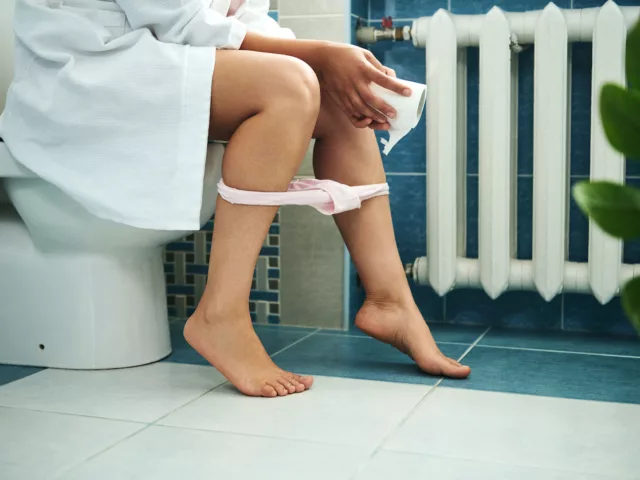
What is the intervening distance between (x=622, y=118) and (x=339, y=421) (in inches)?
31.0

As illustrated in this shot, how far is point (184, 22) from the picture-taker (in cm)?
118

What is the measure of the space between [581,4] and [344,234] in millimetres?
724

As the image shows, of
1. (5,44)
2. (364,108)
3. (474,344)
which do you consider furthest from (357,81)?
(5,44)

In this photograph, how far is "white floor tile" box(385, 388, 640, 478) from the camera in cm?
92

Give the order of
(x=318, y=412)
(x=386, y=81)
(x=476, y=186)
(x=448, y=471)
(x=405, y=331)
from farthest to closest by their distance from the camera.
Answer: (x=476, y=186), (x=405, y=331), (x=386, y=81), (x=318, y=412), (x=448, y=471)

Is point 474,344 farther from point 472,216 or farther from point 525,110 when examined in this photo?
point 525,110

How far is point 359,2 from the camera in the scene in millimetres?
1736

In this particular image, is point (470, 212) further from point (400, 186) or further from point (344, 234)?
point (344, 234)

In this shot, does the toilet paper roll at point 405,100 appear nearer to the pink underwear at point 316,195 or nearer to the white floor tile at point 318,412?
the pink underwear at point 316,195

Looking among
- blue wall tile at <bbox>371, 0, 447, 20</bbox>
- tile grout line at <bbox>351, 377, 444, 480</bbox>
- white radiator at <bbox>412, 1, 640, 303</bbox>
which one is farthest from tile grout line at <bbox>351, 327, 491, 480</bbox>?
blue wall tile at <bbox>371, 0, 447, 20</bbox>

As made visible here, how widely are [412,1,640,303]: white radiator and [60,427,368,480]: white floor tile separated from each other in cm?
76

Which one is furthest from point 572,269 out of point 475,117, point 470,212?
point 475,117

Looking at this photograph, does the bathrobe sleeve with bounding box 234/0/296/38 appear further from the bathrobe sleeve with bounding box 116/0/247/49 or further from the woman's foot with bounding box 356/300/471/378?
the woman's foot with bounding box 356/300/471/378

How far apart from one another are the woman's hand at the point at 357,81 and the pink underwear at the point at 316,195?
0.35 ft
